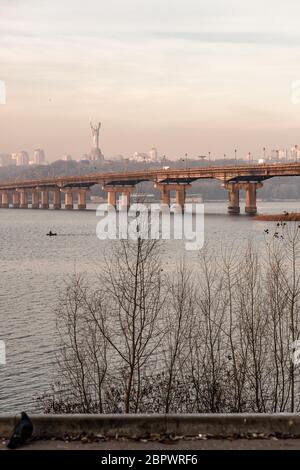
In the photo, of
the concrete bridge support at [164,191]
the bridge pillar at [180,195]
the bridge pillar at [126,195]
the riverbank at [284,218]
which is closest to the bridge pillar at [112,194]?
the bridge pillar at [126,195]

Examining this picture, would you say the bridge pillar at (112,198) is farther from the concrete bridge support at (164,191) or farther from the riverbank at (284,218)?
the riverbank at (284,218)

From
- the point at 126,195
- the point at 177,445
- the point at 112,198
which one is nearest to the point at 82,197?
the point at 112,198

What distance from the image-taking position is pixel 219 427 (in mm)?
11602

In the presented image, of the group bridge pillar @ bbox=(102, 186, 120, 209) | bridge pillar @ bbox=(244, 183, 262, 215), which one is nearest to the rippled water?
bridge pillar @ bbox=(244, 183, 262, 215)

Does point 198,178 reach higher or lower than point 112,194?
higher

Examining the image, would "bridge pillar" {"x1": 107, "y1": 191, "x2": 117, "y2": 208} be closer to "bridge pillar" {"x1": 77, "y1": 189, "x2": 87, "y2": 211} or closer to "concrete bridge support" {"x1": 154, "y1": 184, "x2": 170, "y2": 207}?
"bridge pillar" {"x1": 77, "y1": 189, "x2": 87, "y2": 211}

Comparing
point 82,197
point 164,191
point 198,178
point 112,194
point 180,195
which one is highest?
point 198,178

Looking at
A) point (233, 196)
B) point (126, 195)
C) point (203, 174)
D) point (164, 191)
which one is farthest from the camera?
point (126, 195)

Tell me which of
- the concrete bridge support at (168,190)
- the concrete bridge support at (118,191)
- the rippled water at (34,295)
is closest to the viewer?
the rippled water at (34,295)

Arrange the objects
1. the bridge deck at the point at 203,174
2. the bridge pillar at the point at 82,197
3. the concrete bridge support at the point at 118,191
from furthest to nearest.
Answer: the bridge pillar at the point at 82,197 < the concrete bridge support at the point at 118,191 < the bridge deck at the point at 203,174

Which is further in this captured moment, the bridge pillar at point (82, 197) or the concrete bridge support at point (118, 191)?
the bridge pillar at point (82, 197)

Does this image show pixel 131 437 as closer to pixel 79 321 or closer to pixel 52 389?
pixel 52 389

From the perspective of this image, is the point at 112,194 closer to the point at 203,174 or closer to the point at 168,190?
the point at 168,190
